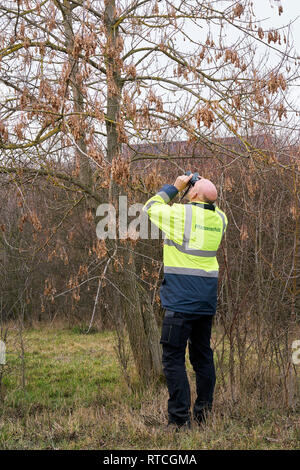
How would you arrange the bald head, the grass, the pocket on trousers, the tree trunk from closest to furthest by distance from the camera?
the grass, the pocket on trousers, the bald head, the tree trunk

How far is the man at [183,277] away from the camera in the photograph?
3846mm

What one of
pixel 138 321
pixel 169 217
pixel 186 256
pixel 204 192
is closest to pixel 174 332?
pixel 186 256

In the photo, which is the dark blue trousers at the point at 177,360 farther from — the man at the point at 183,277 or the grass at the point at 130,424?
the grass at the point at 130,424

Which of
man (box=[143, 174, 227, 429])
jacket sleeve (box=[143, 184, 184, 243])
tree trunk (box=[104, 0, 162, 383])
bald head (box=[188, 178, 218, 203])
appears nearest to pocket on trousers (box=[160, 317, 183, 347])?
man (box=[143, 174, 227, 429])

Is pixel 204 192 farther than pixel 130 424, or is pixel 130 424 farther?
pixel 130 424

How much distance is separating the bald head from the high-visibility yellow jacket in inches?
3.5

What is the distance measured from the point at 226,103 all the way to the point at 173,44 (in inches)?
42.2

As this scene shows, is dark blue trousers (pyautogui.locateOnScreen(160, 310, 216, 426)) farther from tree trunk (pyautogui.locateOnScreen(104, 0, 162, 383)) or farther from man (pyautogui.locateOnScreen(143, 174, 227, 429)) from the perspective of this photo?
tree trunk (pyautogui.locateOnScreen(104, 0, 162, 383))

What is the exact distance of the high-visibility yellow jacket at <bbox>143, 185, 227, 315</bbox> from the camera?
3.86m

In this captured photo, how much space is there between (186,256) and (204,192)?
522 millimetres

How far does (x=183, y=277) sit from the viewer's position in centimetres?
387

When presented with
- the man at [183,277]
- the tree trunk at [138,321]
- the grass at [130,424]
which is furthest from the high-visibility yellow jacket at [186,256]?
the tree trunk at [138,321]

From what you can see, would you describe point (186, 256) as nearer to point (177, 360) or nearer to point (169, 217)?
point (169, 217)

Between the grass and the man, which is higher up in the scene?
the man
